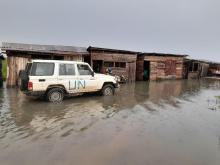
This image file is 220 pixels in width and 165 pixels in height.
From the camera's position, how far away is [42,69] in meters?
8.67

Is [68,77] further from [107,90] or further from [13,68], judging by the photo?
[13,68]

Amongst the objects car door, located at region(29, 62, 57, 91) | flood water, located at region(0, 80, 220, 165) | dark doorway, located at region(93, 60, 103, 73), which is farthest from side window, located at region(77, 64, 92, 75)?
dark doorway, located at region(93, 60, 103, 73)

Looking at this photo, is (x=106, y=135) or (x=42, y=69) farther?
(x=42, y=69)

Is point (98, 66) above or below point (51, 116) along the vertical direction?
above

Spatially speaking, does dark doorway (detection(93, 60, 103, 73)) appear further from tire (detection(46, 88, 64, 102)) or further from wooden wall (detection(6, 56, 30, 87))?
tire (detection(46, 88, 64, 102))

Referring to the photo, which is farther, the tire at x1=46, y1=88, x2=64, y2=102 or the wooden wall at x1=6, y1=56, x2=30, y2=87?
the wooden wall at x1=6, y1=56, x2=30, y2=87

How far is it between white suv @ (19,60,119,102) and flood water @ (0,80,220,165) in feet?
2.69

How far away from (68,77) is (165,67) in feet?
56.6

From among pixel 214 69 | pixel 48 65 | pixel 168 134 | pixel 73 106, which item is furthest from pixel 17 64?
pixel 214 69

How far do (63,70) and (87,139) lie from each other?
5113 millimetres

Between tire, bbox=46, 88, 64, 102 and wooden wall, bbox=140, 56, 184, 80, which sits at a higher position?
wooden wall, bbox=140, 56, 184, 80

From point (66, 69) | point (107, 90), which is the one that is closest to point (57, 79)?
point (66, 69)

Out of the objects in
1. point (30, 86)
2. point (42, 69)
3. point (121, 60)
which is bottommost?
point (30, 86)

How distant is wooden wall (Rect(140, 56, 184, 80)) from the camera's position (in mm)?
22484
